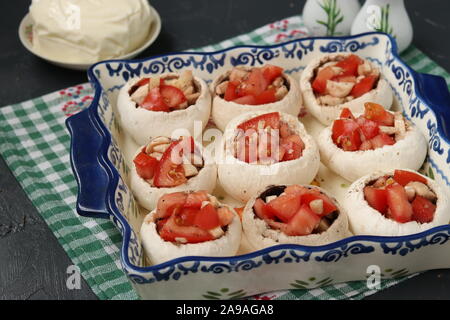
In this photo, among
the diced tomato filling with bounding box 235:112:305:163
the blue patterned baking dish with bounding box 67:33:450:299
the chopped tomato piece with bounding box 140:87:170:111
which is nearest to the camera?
the blue patterned baking dish with bounding box 67:33:450:299

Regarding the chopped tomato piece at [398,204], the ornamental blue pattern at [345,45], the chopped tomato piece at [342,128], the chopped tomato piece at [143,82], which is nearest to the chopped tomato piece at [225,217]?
the chopped tomato piece at [398,204]

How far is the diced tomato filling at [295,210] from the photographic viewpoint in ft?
7.71

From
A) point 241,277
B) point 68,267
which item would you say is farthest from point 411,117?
point 68,267

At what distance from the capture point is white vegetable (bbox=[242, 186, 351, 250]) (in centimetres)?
233

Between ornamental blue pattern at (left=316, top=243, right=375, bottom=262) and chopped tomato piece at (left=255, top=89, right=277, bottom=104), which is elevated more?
chopped tomato piece at (left=255, top=89, right=277, bottom=104)

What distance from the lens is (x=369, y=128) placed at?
2785 mm

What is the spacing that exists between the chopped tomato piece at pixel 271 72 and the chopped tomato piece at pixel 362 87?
12.9 inches

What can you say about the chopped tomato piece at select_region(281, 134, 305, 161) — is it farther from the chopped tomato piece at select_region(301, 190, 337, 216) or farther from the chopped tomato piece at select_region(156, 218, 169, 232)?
the chopped tomato piece at select_region(156, 218, 169, 232)

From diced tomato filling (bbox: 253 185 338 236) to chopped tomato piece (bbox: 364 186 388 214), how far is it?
150mm

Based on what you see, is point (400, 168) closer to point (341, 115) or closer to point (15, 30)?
point (341, 115)

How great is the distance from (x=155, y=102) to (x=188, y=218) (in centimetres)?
73

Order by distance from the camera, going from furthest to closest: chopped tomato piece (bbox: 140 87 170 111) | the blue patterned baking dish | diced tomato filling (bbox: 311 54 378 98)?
1. diced tomato filling (bbox: 311 54 378 98)
2. chopped tomato piece (bbox: 140 87 170 111)
3. the blue patterned baking dish

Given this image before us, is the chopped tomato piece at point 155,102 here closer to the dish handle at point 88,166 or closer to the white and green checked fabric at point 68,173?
the dish handle at point 88,166

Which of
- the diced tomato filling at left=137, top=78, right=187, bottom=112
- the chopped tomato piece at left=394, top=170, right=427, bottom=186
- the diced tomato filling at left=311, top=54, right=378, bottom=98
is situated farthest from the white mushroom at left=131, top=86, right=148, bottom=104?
the chopped tomato piece at left=394, top=170, right=427, bottom=186
